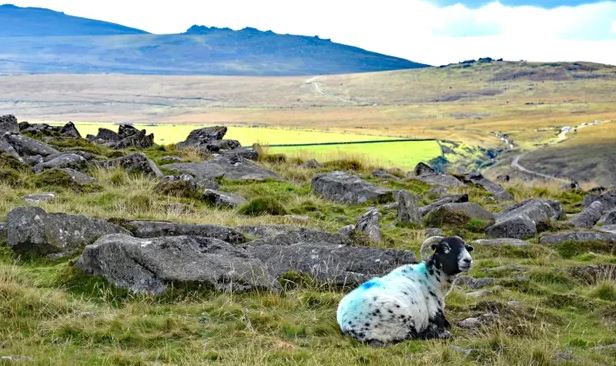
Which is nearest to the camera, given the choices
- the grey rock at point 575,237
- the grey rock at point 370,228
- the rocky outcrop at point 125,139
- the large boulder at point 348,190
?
the grey rock at point 370,228

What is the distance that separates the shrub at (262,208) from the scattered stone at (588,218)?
25.8 feet

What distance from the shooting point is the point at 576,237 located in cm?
1648

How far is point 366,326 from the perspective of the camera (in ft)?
28.5

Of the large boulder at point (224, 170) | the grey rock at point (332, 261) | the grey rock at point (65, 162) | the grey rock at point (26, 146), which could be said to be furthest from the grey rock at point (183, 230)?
the grey rock at point (26, 146)

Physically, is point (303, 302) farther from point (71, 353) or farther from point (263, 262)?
point (71, 353)

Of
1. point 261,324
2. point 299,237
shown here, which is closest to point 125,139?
point 299,237

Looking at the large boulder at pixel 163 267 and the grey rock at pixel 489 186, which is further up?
the large boulder at pixel 163 267

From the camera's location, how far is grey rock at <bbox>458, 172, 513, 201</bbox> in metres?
26.1

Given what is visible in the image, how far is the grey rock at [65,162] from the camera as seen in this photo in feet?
71.6

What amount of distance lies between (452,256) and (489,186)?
63.5 feet

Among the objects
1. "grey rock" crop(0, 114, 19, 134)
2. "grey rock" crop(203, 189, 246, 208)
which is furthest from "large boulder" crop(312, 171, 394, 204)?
"grey rock" crop(0, 114, 19, 134)

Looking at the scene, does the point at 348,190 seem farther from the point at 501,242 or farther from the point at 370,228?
the point at 370,228

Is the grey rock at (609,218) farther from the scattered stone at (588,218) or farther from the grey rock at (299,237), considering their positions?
the grey rock at (299,237)

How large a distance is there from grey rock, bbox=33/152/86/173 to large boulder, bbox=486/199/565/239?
12.4 m
